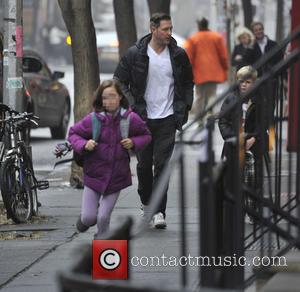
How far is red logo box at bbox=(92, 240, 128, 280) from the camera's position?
6434 millimetres

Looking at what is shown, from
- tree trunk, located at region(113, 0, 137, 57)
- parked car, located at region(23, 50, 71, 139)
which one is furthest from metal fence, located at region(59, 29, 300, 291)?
parked car, located at region(23, 50, 71, 139)

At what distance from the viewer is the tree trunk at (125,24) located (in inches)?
706

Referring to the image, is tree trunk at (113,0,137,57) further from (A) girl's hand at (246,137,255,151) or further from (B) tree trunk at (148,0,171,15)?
(A) girl's hand at (246,137,255,151)

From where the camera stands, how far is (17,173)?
10.7 m

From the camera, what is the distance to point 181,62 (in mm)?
10367

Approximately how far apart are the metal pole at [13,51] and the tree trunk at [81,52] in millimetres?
1156

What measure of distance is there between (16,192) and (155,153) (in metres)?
1.32

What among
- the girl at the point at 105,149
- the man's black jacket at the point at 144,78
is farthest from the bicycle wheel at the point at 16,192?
the girl at the point at 105,149

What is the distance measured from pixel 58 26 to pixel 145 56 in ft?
158

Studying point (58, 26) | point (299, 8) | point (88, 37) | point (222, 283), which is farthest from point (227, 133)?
point (58, 26)

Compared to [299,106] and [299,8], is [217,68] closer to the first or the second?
[299,8]

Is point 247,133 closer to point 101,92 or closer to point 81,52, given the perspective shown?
point 101,92

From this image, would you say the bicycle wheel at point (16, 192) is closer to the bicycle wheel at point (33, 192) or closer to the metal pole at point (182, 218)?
the bicycle wheel at point (33, 192)

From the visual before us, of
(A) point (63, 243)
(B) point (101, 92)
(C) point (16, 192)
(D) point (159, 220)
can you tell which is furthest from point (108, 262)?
(C) point (16, 192)
